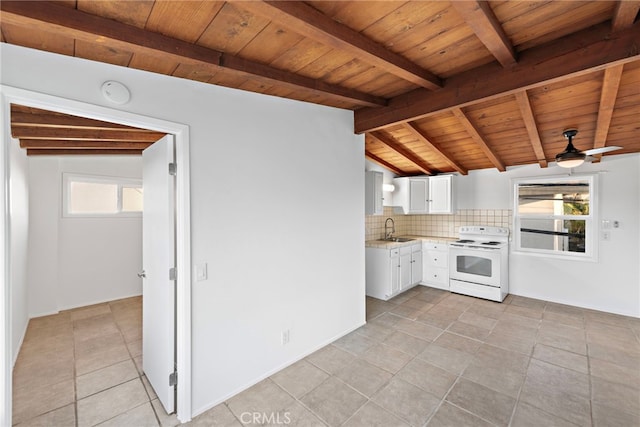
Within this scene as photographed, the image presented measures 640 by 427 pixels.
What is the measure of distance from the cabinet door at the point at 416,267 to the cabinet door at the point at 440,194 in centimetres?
93

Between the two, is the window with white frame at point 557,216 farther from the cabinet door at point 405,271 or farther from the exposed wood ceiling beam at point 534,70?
the exposed wood ceiling beam at point 534,70

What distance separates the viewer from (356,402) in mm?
2184

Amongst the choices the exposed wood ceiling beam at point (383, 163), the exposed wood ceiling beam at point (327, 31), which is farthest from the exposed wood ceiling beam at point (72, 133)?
the exposed wood ceiling beam at point (383, 163)

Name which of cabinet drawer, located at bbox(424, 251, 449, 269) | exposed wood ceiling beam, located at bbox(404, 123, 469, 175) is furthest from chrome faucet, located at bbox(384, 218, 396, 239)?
exposed wood ceiling beam, located at bbox(404, 123, 469, 175)

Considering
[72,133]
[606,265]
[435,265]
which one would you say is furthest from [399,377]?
[606,265]

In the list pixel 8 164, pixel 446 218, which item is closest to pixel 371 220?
pixel 446 218

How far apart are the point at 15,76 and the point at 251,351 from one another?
7.75 feet

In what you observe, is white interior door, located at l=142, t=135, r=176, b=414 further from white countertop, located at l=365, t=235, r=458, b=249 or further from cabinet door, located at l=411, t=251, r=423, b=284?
cabinet door, located at l=411, t=251, r=423, b=284

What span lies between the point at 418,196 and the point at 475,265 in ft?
5.19

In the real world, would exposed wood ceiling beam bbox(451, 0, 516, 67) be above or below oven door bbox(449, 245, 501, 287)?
above

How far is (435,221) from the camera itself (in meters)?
5.77

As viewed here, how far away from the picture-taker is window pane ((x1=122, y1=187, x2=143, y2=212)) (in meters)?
4.81

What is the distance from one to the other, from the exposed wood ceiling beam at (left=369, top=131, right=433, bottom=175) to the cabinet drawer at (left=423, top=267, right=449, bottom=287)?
1.91m

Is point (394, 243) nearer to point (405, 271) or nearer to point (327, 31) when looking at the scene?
point (405, 271)
